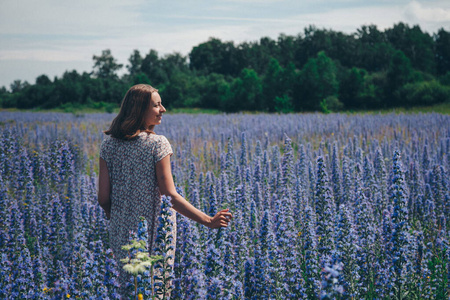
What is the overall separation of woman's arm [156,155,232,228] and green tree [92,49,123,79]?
7490 centimetres

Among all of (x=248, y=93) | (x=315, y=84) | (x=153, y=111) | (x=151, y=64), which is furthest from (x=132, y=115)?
(x=151, y=64)

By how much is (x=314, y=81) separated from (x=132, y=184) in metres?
31.0

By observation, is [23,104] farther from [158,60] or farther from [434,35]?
[434,35]

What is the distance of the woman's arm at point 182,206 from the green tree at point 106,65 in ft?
246

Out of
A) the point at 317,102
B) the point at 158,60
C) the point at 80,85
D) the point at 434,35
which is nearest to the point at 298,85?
the point at 317,102

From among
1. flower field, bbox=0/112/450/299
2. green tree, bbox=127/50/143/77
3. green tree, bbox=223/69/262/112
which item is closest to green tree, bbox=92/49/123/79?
green tree, bbox=127/50/143/77

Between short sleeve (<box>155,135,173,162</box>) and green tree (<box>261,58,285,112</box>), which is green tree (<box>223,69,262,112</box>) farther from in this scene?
short sleeve (<box>155,135,173,162</box>)

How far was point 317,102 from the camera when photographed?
32.4 meters

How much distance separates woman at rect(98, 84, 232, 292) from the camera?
2887 millimetres

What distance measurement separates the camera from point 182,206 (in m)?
2.77

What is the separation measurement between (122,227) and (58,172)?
409cm

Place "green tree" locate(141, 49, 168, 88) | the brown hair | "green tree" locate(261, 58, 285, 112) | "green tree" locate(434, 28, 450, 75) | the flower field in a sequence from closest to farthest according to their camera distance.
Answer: the flower field, the brown hair, "green tree" locate(434, 28, 450, 75), "green tree" locate(261, 58, 285, 112), "green tree" locate(141, 49, 168, 88)

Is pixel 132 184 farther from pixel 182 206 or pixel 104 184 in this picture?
pixel 182 206

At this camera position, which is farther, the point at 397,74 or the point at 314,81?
the point at 314,81
